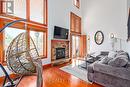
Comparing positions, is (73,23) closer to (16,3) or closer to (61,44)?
(61,44)

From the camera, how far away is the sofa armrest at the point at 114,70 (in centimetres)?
278

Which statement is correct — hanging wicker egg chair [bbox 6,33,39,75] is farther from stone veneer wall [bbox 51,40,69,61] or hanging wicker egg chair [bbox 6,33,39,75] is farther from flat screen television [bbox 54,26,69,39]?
flat screen television [bbox 54,26,69,39]

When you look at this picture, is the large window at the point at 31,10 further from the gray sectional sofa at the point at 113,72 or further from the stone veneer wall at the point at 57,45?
the gray sectional sofa at the point at 113,72

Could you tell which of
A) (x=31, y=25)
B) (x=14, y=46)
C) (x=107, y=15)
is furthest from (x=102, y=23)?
(x=14, y=46)

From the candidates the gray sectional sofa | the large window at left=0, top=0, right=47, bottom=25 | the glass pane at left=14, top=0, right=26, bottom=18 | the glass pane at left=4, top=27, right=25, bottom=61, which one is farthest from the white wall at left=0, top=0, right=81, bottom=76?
the gray sectional sofa

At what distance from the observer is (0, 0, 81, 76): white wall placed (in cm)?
604

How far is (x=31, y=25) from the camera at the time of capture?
4.95 m

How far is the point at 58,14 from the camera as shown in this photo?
21.9 feet

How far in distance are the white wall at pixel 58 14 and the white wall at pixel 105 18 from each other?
2126mm

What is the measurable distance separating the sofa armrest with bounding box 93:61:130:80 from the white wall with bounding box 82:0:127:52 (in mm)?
5046

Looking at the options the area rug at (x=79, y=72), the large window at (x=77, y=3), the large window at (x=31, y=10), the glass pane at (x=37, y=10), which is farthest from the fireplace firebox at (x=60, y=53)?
the large window at (x=77, y=3)

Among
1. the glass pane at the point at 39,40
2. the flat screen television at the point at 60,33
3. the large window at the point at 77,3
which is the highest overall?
the large window at the point at 77,3

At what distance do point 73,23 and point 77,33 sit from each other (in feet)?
3.00

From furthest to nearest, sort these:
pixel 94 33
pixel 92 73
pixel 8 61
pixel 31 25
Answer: pixel 94 33 → pixel 31 25 → pixel 92 73 → pixel 8 61
